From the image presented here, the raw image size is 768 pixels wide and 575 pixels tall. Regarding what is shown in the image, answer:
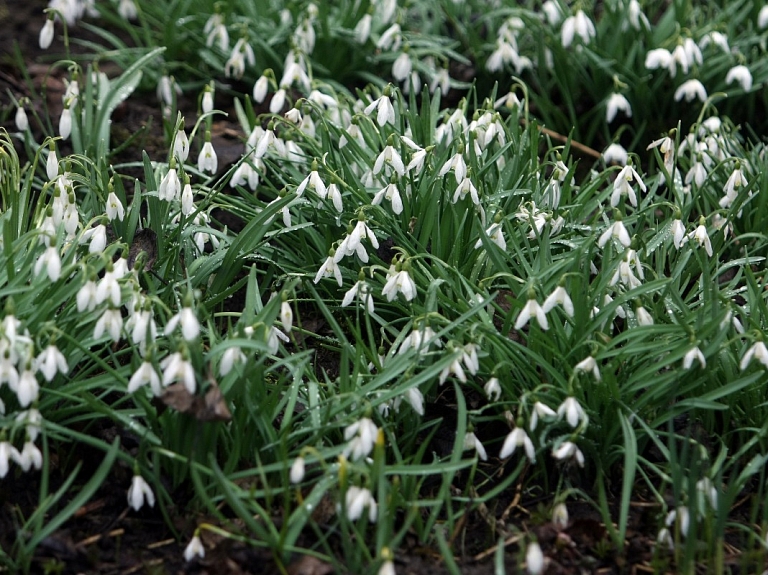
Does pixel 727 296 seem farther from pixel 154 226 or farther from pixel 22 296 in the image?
pixel 22 296

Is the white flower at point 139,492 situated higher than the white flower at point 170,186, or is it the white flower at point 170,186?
the white flower at point 170,186

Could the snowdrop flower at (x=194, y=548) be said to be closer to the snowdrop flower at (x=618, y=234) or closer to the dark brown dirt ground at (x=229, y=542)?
the dark brown dirt ground at (x=229, y=542)

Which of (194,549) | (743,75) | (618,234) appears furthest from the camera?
(743,75)

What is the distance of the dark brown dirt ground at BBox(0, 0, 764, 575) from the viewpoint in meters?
2.41

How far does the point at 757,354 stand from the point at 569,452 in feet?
2.00

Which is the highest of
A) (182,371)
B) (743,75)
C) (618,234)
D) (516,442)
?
(743,75)

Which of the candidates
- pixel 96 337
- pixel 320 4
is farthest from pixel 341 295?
pixel 320 4

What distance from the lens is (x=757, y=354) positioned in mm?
2555

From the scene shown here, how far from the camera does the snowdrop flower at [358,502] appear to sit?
2244mm

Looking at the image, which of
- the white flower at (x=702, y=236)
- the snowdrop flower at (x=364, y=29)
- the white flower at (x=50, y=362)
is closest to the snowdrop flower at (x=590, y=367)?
the white flower at (x=702, y=236)

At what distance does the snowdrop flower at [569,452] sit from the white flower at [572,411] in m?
0.05

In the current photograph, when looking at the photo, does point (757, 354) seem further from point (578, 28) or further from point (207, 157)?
point (578, 28)

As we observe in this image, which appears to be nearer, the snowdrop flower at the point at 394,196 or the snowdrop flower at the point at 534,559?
the snowdrop flower at the point at 534,559

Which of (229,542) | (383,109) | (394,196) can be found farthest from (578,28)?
(229,542)
